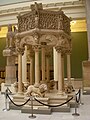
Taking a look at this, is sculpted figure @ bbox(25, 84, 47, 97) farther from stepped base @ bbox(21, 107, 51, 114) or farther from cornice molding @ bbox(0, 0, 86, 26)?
cornice molding @ bbox(0, 0, 86, 26)

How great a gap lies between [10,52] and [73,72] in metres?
9.47

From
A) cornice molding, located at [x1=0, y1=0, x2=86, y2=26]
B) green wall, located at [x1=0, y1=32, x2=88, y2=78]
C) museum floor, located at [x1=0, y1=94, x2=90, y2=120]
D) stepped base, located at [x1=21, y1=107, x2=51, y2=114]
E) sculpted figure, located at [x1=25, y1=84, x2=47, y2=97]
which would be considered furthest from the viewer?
green wall, located at [x1=0, y1=32, x2=88, y2=78]

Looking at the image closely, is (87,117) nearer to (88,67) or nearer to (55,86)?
(55,86)

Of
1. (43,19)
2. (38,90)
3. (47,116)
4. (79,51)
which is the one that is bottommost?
(47,116)

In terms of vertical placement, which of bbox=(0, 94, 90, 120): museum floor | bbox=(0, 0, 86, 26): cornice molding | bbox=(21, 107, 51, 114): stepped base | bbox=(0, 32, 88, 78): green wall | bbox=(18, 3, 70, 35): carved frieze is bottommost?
bbox=(0, 94, 90, 120): museum floor

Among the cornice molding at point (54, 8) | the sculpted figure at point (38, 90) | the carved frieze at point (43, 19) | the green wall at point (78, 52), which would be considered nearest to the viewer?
the sculpted figure at point (38, 90)

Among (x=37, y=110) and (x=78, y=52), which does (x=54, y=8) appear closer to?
(x=78, y=52)

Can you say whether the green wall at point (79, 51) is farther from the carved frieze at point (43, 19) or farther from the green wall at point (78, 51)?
the carved frieze at point (43, 19)

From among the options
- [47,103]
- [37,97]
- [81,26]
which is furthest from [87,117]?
[81,26]

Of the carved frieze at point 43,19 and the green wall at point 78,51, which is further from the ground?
the carved frieze at point 43,19

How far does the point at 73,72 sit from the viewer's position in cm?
2133

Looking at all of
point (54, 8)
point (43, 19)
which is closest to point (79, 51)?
point (54, 8)

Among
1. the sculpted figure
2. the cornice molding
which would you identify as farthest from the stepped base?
the cornice molding

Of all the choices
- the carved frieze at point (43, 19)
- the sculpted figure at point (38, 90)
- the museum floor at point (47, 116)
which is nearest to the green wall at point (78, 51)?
the carved frieze at point (43, 19)
